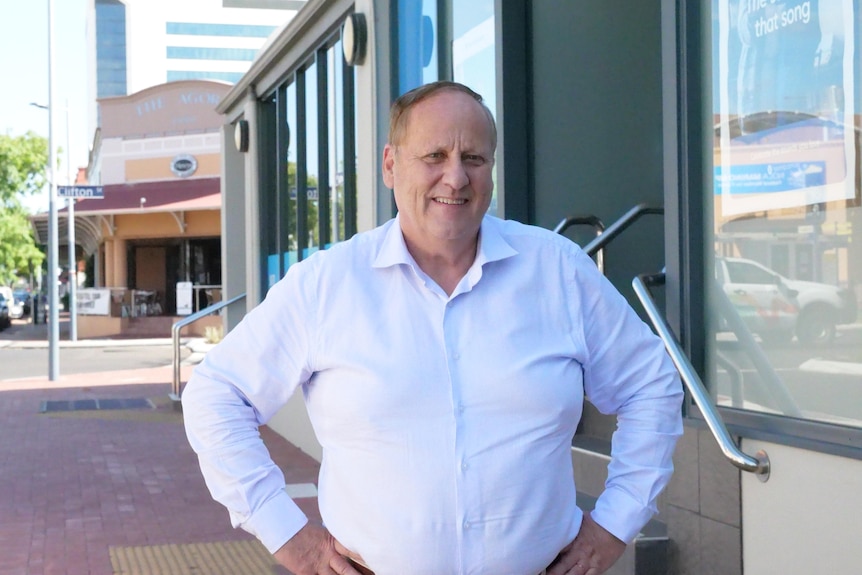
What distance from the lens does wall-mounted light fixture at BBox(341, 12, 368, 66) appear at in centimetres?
873

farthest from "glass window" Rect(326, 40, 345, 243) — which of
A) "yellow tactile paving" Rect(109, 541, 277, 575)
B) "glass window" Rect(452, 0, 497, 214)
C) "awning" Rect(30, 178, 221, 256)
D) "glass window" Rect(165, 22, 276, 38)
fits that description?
"glass window" Rect(165, 22, 276, 38)

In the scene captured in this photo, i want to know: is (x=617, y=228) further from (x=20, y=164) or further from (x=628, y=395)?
(x=20, y=164)

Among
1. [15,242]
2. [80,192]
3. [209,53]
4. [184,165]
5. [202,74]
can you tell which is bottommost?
[80,192]

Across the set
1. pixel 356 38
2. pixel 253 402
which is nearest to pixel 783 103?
pixel 253 402

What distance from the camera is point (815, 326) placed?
408 centimetres

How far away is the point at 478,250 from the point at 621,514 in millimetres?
593

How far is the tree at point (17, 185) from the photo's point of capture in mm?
45688

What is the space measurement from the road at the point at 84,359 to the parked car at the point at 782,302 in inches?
645

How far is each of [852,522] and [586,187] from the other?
3.35 meters

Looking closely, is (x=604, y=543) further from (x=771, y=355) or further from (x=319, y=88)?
(x=319, y=88)

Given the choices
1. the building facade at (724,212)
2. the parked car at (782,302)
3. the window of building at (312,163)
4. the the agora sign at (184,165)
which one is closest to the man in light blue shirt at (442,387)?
the building facade at (724,212)

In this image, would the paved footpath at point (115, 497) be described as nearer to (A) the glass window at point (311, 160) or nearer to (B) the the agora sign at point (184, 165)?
(A) the glass window at point (311, 160)

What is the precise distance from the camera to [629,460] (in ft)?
7.72

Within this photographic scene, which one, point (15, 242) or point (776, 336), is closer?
point (776, 336)
